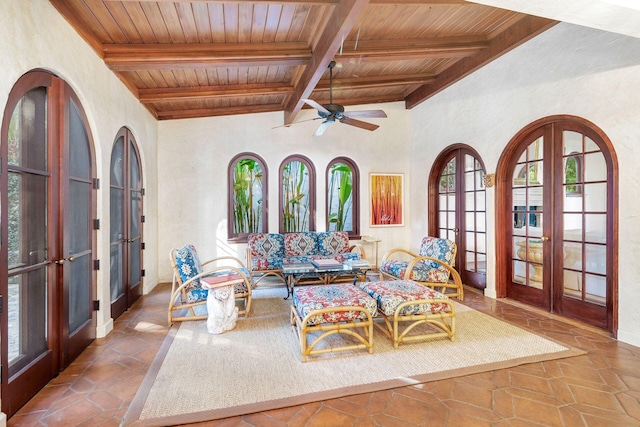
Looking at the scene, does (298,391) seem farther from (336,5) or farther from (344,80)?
(344,80)

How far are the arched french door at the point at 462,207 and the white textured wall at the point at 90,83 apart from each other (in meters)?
5.13

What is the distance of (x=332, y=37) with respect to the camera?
3.09m

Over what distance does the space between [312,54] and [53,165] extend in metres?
2.86

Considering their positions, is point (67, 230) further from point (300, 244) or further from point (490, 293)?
point (490, 293)

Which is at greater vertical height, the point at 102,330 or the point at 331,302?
the point at 331,302

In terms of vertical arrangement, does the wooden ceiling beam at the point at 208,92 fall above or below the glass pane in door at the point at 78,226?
above

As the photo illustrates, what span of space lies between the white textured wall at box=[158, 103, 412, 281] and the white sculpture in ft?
8.51

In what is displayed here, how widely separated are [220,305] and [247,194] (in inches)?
121

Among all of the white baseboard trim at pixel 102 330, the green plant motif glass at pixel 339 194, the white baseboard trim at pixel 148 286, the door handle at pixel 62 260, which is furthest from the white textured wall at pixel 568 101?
the white baseboard trim at pixel 148 286

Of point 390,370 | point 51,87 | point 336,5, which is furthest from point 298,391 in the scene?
point 336,5

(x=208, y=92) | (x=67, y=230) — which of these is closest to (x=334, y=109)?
(x=208, y=92)

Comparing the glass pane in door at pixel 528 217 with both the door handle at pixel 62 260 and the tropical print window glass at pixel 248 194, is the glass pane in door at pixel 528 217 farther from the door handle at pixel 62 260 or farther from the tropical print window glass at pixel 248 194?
the door handle at pixel 62 260

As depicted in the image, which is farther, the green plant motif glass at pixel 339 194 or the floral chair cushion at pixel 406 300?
the green plant motif glass at pixel 339 194

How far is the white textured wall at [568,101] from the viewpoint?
3.02 metres
